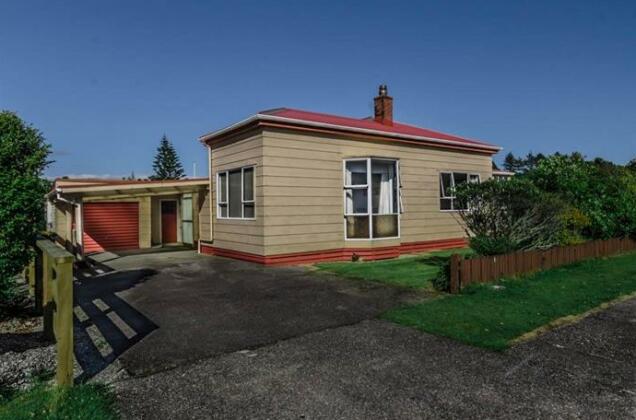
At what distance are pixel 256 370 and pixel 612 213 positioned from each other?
13.5m

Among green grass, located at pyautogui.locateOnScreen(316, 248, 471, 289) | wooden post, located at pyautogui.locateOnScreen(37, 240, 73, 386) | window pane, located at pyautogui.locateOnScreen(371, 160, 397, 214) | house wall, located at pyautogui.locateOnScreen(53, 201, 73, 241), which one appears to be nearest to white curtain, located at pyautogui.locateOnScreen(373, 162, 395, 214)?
window pane, located at pyautogui.locateOnScreen(371, 160, 397, 214)

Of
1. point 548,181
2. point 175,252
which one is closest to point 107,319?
point 175,252

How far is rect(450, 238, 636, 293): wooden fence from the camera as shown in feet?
24.4

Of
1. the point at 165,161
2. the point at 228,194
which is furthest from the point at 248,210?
the point at 165,161

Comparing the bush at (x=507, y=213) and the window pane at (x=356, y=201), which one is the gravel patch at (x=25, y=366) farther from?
the window pane at (x=356, y=201)

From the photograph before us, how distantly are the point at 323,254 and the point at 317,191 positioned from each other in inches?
75.5

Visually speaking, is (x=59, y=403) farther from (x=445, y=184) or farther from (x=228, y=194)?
(x=445, y=184)

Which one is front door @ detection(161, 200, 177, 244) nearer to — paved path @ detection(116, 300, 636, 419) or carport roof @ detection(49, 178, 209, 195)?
carport roof @ detection(49, 178, 209, 195)

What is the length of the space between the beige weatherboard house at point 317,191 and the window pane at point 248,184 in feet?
0.10

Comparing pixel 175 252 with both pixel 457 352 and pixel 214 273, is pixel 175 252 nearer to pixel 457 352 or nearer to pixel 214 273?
pixel 214 273

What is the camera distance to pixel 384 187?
13.5 meters

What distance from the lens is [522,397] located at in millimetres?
3439

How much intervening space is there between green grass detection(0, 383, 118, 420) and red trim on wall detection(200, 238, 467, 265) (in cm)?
771

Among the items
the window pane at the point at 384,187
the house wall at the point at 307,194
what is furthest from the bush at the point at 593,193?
the window pane at the point at 384,187
